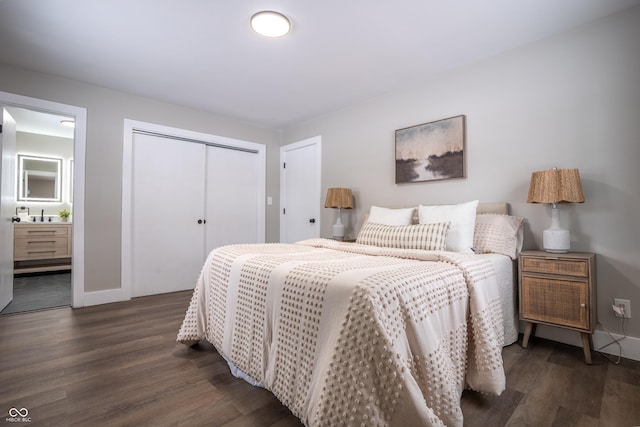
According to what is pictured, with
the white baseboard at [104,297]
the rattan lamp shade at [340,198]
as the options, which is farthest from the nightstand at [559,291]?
the white baseboard at [104,297]

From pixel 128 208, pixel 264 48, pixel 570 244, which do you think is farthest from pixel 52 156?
pixel 570 244

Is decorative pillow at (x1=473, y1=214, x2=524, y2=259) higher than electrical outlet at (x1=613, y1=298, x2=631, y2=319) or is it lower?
higher

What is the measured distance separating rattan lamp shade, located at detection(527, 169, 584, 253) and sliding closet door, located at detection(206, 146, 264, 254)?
338 cm

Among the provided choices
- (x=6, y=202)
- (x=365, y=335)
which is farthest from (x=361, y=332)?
(x=6, y=202)

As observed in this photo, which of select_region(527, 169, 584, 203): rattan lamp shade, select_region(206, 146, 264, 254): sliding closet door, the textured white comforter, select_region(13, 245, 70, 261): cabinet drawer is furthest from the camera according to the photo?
select_region(13, 245, 70, 261): cabinet drawer

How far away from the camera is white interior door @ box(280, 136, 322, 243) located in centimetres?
409

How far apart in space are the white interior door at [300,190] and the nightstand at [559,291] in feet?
8.03

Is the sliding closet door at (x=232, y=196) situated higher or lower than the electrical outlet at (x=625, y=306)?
higher

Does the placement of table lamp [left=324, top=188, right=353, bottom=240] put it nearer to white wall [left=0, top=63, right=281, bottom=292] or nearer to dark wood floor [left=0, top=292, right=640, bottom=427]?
dark wood floor [left=0, top=292, right=640, bottom=427]

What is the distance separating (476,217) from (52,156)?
662 centimetres

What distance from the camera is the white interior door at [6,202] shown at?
282cm

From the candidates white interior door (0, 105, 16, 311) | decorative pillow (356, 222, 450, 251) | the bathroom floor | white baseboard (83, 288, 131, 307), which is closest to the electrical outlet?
decorative pillow (356, 222, 450, 251)

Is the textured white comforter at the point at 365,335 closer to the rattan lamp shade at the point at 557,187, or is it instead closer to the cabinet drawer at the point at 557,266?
the cabinet drawer at the point at 557,266

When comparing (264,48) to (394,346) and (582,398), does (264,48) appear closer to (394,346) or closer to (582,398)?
(394,346)
